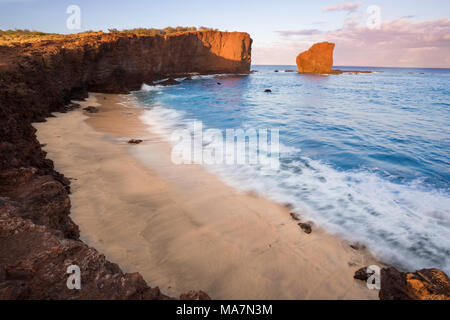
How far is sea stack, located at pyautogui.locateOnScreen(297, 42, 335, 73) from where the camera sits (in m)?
68.2

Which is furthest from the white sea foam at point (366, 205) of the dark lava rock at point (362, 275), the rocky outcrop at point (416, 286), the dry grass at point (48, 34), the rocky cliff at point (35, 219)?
the dry grass at point (48, 34)

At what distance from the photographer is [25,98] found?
18.0ft

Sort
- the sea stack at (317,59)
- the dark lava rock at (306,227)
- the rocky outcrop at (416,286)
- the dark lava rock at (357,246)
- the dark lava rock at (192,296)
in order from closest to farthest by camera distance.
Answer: the dark lava rock at (192,296), the rocky outcrop at (416,286), the dark lava rock at (357,246), the dark lava rock at (306,227), the sea stack at (317,59)

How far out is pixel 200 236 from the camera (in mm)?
3602

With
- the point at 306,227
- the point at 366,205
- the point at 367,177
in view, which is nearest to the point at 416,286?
the point at 306,227

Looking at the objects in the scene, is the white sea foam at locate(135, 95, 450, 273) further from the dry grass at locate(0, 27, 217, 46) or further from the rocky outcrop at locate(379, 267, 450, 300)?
the dry grass at locate(0, 27, 217, 46)

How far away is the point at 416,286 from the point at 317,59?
81.4m

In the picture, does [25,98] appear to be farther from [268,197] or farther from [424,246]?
[424,246]

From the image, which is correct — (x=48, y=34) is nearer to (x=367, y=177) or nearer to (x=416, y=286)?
(x=367, y=177)

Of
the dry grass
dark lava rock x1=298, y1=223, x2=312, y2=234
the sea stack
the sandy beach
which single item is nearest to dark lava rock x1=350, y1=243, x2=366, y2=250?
the sandy beach

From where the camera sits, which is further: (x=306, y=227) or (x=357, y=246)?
(x=306, y=227)

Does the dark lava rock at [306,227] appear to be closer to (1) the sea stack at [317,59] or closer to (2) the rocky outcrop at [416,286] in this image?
(2) the rocky outcrop at [416,286]

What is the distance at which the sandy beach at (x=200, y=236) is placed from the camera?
281 cm

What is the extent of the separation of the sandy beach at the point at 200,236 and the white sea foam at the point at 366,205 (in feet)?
1.46
